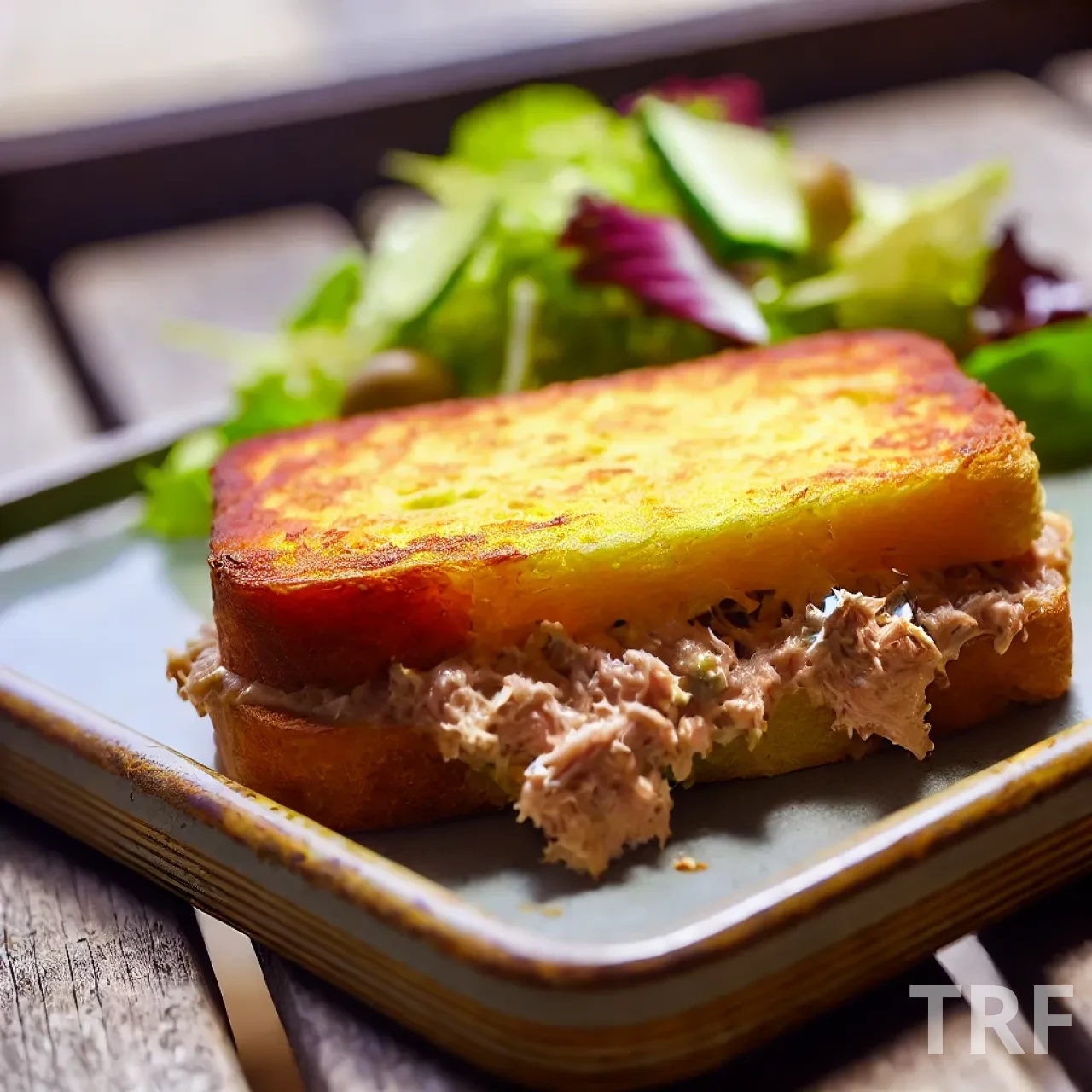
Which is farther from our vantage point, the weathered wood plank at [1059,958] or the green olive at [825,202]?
the green olive at [825,202]

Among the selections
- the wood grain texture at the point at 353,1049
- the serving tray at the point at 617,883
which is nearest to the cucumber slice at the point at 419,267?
the serving tray at the point at 617,883

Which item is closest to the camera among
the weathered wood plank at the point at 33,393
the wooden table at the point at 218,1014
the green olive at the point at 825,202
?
the wooden table at the point at 218,1014

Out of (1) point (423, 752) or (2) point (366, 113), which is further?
(2) point (366, 113)

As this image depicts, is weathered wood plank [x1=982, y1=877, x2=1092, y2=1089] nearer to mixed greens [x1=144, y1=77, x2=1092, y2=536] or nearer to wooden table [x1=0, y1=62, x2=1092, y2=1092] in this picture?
wooden table [x1=0, y1=62, x2=1092, y2=1092]

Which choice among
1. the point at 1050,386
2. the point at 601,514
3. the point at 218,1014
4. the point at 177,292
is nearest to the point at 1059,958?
the point at 601,514

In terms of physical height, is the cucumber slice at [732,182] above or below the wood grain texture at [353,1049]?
above

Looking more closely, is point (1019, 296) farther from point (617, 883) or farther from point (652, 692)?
point (617, 883)

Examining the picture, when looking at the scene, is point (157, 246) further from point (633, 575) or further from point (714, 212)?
point (633, 575)

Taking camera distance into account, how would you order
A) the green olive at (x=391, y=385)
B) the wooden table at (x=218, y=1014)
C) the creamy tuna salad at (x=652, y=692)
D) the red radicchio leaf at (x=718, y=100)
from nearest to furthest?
the wooden table at (x=218, y=1014) < the creamy tuna salad at (x=652, y=692) < the green olive at (x=391, y=385) < the red radicchio leaf at (x=718, y=100)

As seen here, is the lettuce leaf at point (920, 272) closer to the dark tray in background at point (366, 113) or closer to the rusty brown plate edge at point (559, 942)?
the rusty brown plate edge at point (559, 942)
